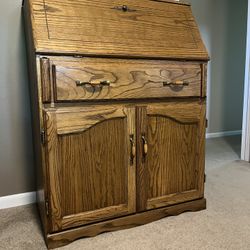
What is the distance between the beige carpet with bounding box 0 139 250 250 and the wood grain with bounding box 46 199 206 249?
0.02m

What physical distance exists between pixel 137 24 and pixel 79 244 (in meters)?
1.09

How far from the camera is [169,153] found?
1.34 metres

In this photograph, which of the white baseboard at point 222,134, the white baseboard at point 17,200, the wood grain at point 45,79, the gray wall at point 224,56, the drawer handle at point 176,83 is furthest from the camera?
the white baseboard at point 222,134

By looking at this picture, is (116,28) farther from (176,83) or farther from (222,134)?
(222,134)

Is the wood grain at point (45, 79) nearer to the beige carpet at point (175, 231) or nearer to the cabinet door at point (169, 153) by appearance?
the cabinet door at point (169, 153)

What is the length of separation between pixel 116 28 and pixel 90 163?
65cm

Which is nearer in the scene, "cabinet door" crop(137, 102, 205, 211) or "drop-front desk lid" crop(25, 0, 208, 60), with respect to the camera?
"drop-front desk lid" crop(25, 0, 208, 60)

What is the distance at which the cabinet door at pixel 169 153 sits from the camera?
50.0 inches

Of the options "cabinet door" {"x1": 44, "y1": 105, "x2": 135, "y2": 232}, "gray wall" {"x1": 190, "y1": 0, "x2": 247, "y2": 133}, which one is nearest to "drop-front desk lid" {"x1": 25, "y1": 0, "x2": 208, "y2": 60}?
"cabinet door" {"x1": 44, "y1": 105, "x2": 135, "y2": 232}

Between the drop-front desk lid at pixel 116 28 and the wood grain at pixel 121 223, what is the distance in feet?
2.61

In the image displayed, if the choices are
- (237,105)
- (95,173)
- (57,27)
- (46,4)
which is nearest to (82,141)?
(95,173)

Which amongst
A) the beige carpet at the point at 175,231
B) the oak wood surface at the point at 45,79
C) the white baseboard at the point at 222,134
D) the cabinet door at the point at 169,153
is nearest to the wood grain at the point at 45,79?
the oak wood surface at the point at 45,79

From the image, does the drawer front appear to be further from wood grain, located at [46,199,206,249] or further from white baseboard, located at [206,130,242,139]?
white baseboard, located at [206,130,242,139]

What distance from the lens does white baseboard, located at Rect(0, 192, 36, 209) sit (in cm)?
153
